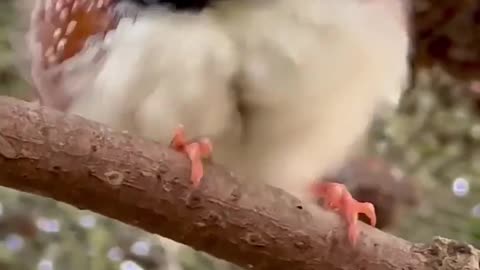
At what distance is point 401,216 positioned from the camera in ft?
3.76

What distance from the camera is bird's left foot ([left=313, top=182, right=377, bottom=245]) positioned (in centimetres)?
80

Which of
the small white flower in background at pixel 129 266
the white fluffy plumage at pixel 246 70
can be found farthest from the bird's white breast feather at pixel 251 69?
the small white flower in background at pixel 129 266

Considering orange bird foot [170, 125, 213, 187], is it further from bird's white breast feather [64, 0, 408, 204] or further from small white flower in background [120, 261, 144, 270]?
small white flower in background [120, 261, 144, 270]

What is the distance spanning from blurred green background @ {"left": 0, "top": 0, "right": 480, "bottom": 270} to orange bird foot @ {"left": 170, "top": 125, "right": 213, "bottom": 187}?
0.23 meters

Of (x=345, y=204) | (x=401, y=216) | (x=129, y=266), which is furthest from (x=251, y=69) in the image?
(x=129, y=266)

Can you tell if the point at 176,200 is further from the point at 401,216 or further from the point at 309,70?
the point at 401,216

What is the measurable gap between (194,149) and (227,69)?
66mm

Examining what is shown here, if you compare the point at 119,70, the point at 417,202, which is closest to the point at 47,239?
the point at 417,202

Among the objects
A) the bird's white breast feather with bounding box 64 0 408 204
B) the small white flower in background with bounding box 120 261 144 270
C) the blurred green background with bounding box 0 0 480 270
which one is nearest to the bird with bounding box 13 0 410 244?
the bird's white breast feather with bounding box 64 0 408 204

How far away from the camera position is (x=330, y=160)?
936 millimetres

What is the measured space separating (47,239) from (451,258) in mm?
588

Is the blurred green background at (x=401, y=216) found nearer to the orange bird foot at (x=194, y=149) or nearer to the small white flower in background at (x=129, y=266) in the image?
the small white flower in background at (x=129, y=266)

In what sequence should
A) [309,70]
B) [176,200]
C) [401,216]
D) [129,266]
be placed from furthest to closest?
[129,266] < [401,216] < [309,70] < [176,200]

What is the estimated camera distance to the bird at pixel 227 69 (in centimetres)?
77
